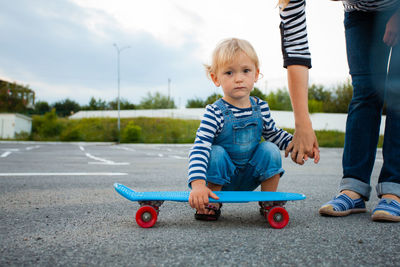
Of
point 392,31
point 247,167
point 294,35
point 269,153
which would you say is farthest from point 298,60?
point 392,31

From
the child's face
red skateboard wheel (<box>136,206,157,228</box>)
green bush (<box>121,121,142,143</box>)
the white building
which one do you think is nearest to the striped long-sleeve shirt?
the child's face

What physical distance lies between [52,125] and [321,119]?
2598cm

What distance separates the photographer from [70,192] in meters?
2.70

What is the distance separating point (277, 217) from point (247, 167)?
36 cm

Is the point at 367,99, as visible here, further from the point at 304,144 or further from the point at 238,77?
the point at 238,77

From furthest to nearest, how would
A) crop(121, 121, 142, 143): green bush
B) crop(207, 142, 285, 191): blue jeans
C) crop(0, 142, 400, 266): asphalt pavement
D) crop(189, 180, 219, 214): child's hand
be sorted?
1. crop(121, 121, 142, 143): green bush
2. crop(207, 142, 285, 191): blue jeans
3. crop(189, 180, 219, 214): child's hand
4. crop(0, 142, 400, 266): asphalt pavement

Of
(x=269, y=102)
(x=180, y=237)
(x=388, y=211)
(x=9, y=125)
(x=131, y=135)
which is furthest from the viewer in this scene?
(x=269, y=102)

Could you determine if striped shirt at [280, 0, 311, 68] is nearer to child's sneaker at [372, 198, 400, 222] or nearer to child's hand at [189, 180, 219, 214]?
child's hand at [189, 180, 219, 214]

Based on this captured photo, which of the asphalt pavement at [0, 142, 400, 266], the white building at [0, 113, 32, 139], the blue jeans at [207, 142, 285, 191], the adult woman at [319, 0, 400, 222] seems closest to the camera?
the asphalt pavement at [0, 142, 400, 266]

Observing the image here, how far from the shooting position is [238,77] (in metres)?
1.83

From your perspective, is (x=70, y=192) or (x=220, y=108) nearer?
(x=220, y=108)

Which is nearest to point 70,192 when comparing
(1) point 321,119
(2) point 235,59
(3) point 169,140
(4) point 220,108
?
(4) point 220,108

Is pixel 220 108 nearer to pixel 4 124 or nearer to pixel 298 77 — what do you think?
pixel 298 77

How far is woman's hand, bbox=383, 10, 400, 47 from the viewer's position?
188 cm
